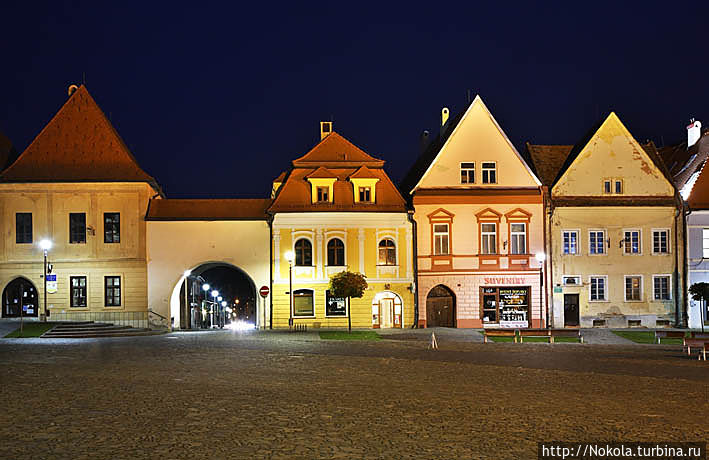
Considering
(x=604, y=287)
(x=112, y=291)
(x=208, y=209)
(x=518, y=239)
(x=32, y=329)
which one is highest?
(x=208, y=209)

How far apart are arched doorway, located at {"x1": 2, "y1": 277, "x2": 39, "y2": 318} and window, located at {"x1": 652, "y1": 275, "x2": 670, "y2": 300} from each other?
36928 mm

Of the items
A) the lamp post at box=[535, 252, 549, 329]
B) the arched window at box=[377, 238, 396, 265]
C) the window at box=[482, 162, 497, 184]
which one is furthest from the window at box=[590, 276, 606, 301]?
the arched window at box=[377, 238, 396, 265]

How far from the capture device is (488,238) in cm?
4641

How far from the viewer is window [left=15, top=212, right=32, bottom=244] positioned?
45.2 meters

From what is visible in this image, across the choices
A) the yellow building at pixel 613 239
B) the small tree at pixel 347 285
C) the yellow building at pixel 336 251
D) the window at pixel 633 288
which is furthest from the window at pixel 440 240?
the window at pixel 633 288

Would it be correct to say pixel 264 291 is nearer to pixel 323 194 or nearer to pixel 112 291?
pixel 323 194

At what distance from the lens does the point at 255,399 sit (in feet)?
52.1

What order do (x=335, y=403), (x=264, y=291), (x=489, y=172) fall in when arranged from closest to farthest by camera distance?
1. (x=335, y=403)
2. (x=264, y=291)
3. (x=489, y=172)

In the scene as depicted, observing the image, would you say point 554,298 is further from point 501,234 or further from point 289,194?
point 289,194

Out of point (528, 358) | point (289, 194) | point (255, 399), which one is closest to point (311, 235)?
point (289, 194)

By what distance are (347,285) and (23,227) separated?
19.6 metres

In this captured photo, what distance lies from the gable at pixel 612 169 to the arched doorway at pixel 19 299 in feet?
104

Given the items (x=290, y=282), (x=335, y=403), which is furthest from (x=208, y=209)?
(x=335, y=403)

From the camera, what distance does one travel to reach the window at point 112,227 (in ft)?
150
